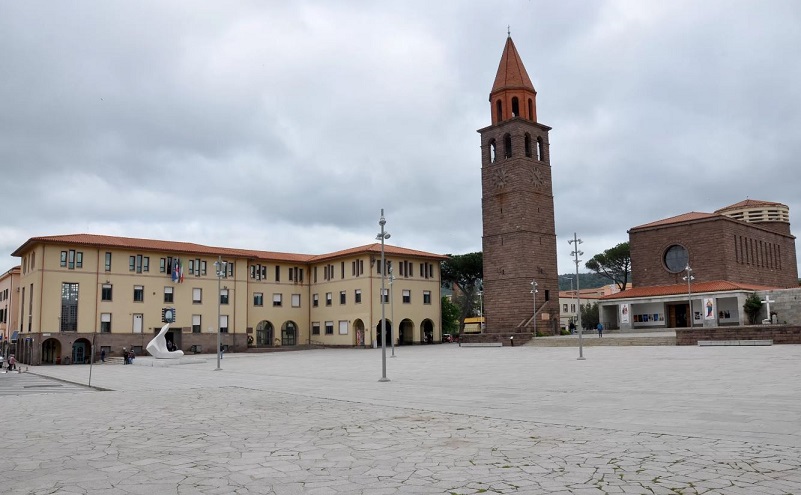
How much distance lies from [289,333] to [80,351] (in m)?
20.6

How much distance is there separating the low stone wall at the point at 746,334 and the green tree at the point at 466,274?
1618 inches

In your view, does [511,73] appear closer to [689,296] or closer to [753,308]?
[689,296]

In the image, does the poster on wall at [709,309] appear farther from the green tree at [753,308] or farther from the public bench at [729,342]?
the public bench at [729,342]

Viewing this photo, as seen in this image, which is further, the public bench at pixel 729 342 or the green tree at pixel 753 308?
the green tree at pixel 753 308

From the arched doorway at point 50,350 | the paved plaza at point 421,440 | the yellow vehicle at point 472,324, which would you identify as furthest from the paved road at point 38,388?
the yellow vehicle at point 472,324

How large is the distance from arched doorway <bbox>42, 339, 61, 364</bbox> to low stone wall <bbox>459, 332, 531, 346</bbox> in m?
32.2

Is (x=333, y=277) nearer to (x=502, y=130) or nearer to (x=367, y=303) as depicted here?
(x=367, y=303)

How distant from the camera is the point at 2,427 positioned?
12141 millimetres

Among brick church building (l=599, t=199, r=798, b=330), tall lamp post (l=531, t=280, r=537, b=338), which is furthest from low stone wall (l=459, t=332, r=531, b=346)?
brick church building (l=599, t=199, r=798, b=330)

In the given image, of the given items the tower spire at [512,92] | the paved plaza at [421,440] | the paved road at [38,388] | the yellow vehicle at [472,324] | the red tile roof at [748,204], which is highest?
the tower spire at [512,92]

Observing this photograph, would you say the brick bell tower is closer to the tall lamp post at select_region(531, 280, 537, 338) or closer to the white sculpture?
the tall lamp post at select_region(531, 280, 537, 338)

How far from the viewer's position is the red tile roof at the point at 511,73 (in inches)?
2431

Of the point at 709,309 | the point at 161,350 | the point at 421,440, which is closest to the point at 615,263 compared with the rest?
the point at 709,309

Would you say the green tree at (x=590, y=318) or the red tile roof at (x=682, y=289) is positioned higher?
the red tile roof at (x=682, y=289)
